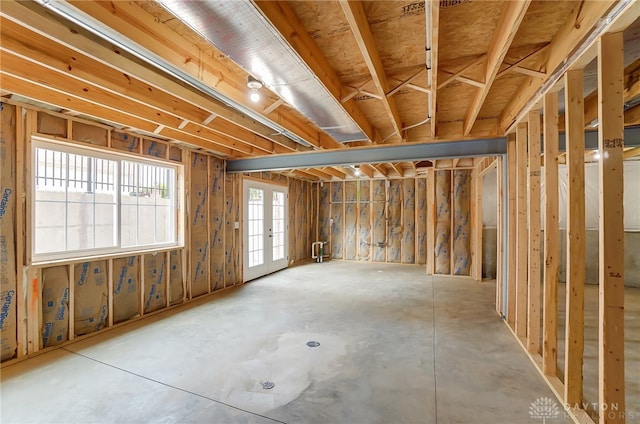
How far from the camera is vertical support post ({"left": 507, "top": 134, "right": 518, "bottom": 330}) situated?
136 inches

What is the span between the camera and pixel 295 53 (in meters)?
1.80

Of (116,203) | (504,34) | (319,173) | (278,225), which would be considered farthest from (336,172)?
(504,34)

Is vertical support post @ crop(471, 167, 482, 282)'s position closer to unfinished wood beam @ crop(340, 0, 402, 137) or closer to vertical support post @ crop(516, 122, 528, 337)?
vertical support post @ crop(516, 122, 528, 337)

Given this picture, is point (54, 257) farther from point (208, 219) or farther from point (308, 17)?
point (308, 17)

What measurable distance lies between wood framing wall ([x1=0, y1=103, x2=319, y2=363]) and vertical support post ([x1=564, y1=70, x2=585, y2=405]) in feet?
14.7

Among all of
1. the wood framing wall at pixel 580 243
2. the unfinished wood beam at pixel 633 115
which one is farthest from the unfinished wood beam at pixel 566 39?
the unfinished wood beam at pixel 633 115

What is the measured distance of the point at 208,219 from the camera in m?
4.88

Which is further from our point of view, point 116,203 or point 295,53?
point 116,203

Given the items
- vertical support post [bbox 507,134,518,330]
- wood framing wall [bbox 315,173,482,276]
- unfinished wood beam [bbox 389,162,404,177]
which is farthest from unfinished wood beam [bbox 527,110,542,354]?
unfinished wood beam [bbox 389,162,404,177]

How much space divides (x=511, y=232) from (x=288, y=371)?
2.99m

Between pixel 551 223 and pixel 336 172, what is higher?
pixel 336 172

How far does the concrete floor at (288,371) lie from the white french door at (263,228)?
1.93m

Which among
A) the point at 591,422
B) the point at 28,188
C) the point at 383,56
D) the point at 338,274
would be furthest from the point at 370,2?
the point at 338,274

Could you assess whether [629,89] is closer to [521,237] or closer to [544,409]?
[521,237]
